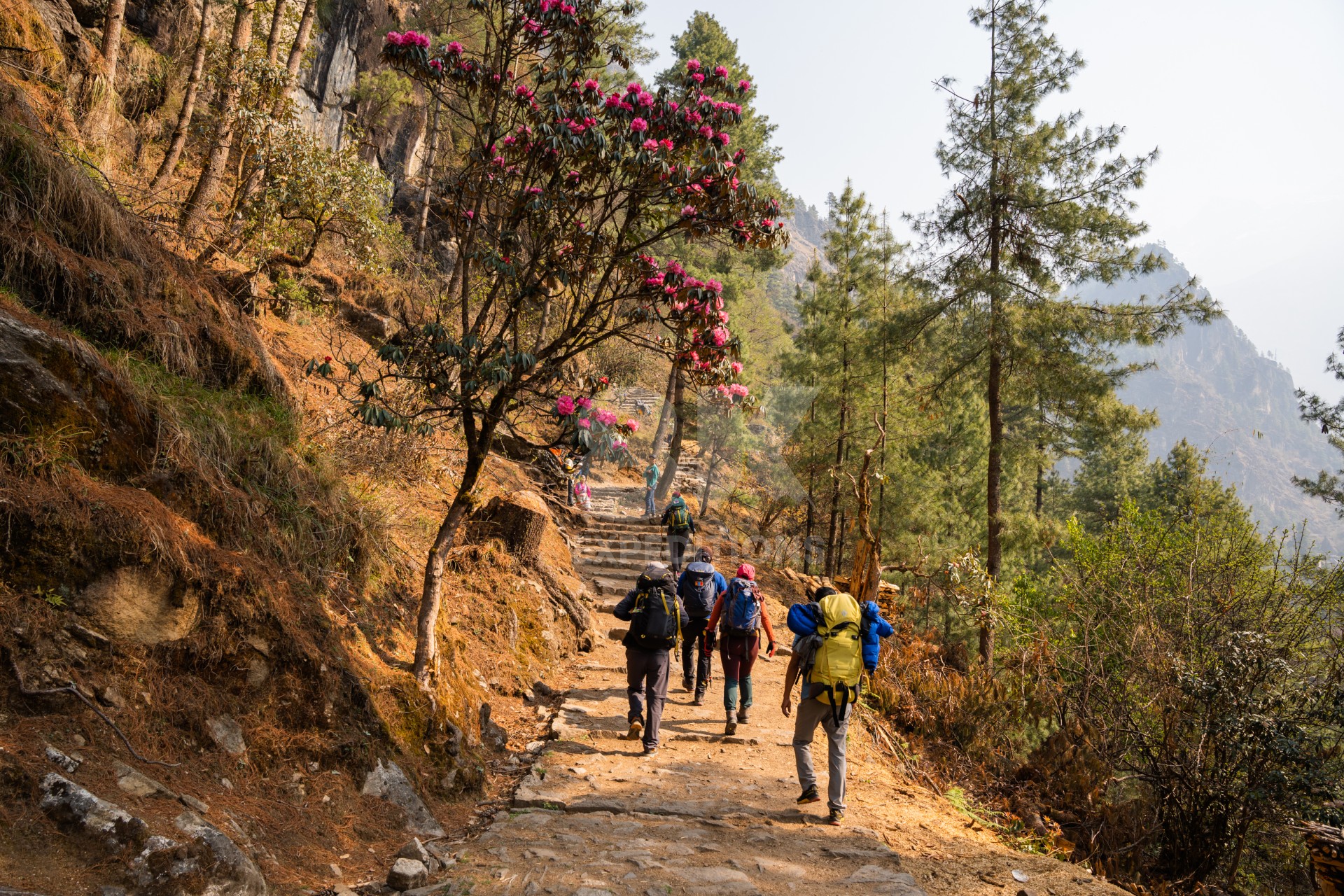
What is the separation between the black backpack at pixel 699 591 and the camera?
836cm

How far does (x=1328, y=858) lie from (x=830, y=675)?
365 centimetres

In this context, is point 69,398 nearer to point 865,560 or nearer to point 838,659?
point 838,659

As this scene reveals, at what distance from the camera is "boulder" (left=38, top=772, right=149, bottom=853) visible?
279cm

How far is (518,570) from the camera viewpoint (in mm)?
9602

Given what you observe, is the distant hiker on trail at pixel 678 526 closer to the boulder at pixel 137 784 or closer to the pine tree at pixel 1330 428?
the boulder at pixel 137 784

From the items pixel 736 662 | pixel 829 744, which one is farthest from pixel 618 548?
pixel 829 744

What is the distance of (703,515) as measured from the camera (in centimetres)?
2170

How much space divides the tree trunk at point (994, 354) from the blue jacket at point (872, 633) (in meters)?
7.65

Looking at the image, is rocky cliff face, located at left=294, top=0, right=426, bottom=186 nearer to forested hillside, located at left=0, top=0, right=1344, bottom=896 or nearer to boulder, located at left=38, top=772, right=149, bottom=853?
forested hillside, located at left=0, top=0, right=1344, bottom=896

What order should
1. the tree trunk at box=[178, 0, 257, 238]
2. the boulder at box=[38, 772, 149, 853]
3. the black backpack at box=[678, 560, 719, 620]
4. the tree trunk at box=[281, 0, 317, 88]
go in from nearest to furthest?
the boulder at box=[38, 772, 149, 853] < the black backpack at box=[678, 560, 719, 620] < the tree trunk at box=[178, 0, 257, 238] < the tree trunk at box=[281, 0, 317, 88]

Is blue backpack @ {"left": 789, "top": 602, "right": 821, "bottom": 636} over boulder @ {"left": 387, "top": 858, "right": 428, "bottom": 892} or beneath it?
over

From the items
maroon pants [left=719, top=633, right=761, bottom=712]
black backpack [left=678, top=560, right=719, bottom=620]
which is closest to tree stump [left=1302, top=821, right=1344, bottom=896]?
maroon pants [left=719, top=633, right=761, bottom=712]

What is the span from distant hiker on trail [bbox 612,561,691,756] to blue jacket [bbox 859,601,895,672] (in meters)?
1.79

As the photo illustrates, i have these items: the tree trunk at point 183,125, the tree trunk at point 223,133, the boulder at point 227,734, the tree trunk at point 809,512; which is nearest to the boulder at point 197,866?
the boulder at point 227,734
